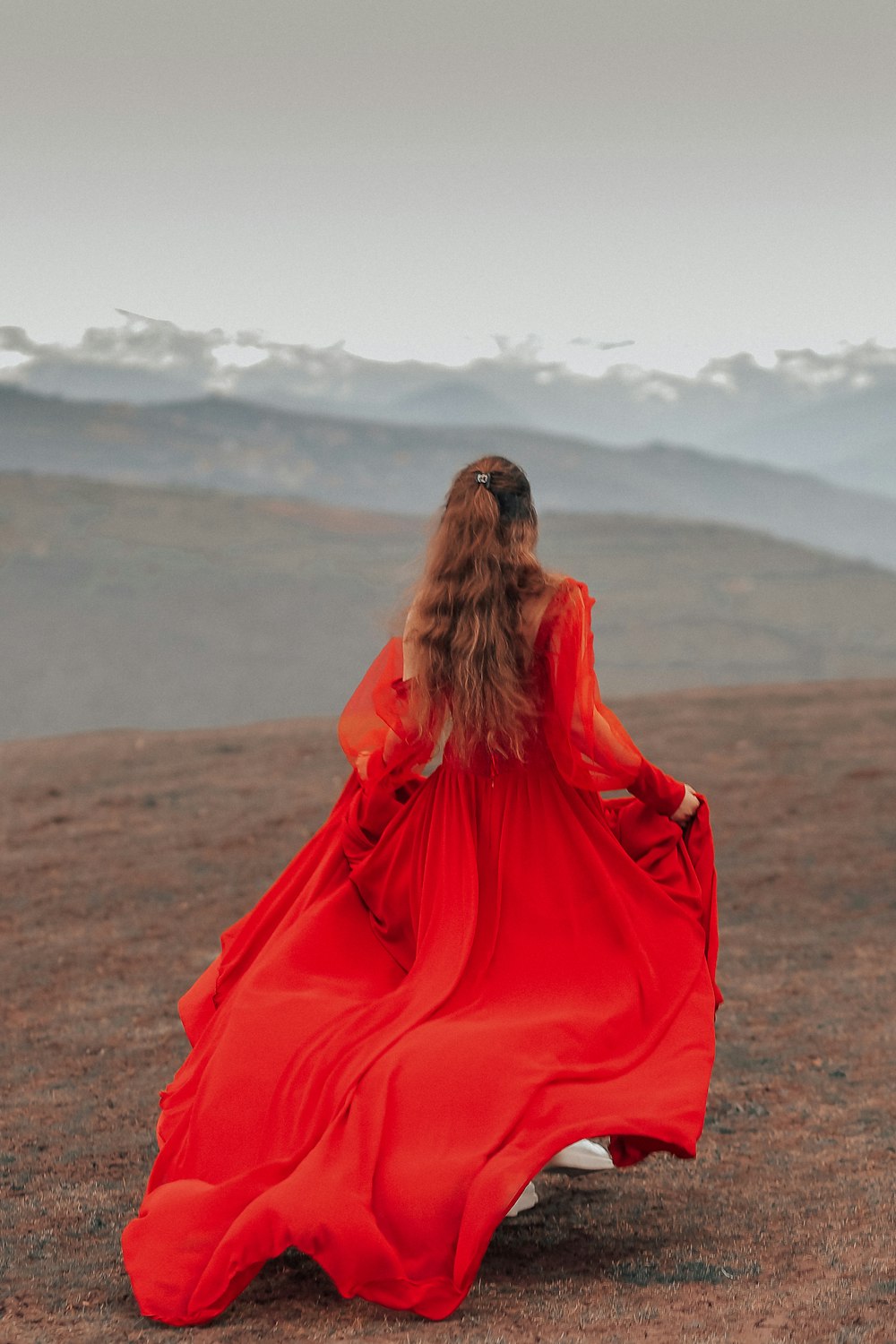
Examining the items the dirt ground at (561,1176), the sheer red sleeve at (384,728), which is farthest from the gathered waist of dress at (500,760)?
the dirt ground at (561,1176)

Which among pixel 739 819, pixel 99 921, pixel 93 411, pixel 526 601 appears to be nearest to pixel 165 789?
pixel 99 921

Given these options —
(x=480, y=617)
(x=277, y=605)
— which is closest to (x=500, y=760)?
(x=480, y=617)

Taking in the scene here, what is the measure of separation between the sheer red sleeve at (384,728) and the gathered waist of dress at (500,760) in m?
0.11

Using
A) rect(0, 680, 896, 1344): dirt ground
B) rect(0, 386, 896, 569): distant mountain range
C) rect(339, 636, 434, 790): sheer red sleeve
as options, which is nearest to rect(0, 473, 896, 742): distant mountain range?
rect(0, 386, 896, 569): distant mountain range

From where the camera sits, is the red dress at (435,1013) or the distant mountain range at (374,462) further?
the distant mountain range at (374,462)

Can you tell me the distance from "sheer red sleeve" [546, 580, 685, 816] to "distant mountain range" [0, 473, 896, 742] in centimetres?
2589

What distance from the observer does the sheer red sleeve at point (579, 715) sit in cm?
332

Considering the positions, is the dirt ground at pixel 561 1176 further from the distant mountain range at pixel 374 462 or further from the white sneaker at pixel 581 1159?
the distant mountain range at pixel 374 462

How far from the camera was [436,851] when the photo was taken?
3406 mm

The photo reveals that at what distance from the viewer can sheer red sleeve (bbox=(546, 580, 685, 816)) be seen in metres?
3.32

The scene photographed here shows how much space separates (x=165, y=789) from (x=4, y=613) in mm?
24488

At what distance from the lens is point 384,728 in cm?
359

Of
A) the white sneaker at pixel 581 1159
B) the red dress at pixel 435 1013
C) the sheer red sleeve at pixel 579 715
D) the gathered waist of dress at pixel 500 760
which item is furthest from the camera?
the gathered waist of dress at pixel 500 760

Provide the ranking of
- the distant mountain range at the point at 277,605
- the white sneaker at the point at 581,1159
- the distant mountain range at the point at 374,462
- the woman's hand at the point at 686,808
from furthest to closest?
the distant mountain range at the point at 374,462 < the distant mountain range at the point at 277,605 < the woman's hand at the point at 686,808 < the white sneaker at the point at 581,1159
